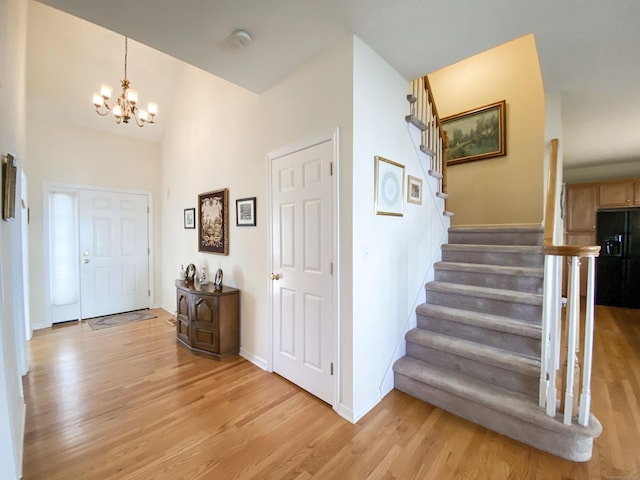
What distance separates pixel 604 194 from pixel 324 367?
6.06 meters

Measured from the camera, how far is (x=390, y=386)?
7.56 feet

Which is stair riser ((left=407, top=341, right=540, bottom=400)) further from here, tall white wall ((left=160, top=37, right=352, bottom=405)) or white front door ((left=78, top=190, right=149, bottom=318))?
white front door ((left=78, top=190, right=149, bottom=318))

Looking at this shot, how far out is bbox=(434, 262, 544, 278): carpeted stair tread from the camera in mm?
2357

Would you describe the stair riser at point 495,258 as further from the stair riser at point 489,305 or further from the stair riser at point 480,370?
the stair riser at point 480,370

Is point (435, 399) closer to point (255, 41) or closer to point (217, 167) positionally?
point (255, 41)

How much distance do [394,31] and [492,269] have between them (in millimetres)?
2164

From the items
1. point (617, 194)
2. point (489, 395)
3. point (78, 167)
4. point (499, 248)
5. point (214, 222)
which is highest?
point (78, 167)

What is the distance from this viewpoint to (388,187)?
88.3 inches

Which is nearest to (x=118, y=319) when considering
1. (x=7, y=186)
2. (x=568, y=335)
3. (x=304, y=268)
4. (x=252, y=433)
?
(x=7, y=186)

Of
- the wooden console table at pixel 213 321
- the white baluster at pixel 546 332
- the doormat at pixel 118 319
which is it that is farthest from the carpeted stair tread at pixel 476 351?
the doormat at pixel 118 319

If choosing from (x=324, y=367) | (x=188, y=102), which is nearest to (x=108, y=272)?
(x=188, y=102)

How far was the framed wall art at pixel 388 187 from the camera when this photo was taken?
211 centimetres

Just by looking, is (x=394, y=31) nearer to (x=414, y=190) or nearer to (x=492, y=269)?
(x=414, y=190)

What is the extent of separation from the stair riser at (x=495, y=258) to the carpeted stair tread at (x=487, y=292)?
38 cm
